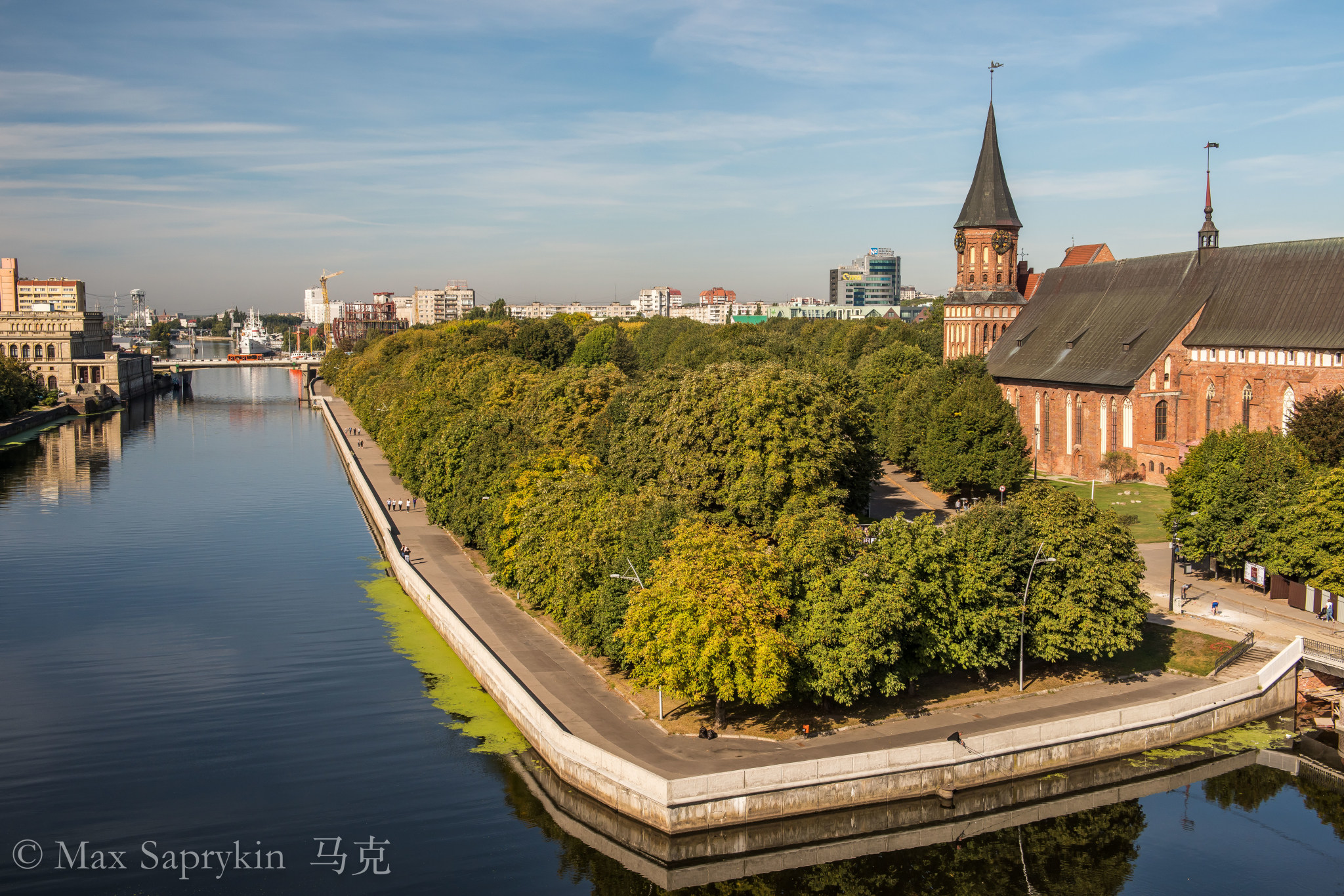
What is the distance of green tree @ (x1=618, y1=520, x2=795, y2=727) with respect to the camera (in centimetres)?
3284

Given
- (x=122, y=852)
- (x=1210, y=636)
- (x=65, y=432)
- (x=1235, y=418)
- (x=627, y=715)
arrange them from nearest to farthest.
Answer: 1. (x=122, y=852)
2. (x=627, y=715)
3. (x=1210, y=636)
4. (x=1235, y=418)
5. (x=65, y=432)

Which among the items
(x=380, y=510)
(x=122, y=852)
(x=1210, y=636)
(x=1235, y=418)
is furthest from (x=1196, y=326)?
(x=122, y=852)

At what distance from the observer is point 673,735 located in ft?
111

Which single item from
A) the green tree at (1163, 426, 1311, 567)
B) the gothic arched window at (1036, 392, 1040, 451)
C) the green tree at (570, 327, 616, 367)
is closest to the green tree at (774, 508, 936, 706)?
the green tree at (1163, 426, 1311, 567)

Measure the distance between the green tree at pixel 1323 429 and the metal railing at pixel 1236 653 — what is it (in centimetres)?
1506

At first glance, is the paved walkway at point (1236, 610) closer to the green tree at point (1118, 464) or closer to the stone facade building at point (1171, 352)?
the stone facade building at point (1171, 352)

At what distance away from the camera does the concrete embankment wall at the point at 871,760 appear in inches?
1185

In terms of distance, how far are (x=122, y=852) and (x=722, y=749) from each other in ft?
53.0

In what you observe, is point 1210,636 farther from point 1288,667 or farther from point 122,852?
point 122,852

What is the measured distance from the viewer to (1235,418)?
2734 inches

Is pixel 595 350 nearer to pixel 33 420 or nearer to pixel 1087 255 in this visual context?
pixel 1087 255

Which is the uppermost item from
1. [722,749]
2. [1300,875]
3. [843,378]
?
[843,378]
